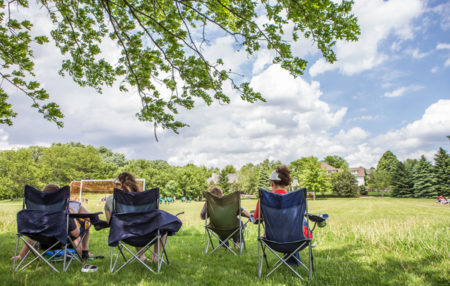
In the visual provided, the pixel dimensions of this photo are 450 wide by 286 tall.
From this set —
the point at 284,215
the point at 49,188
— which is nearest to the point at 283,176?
the point at 284,215

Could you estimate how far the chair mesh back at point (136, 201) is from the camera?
11.0 feet

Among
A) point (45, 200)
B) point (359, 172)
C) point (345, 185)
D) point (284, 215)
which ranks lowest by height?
point (345, 185)

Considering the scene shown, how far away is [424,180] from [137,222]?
51284 mm

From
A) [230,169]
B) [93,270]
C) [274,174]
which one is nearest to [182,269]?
[93,270]

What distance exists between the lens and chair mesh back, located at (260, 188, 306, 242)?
3148 millimetres

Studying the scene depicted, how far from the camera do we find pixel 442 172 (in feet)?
131

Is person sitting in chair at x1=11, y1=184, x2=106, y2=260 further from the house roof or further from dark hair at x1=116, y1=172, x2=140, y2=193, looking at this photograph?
the house roof

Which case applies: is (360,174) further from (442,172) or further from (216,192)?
(216,192)

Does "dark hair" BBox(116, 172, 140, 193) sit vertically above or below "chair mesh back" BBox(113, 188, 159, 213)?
above

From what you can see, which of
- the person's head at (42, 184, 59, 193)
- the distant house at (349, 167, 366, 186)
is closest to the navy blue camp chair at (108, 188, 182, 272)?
the person's head at (42, 184, 59, 193)

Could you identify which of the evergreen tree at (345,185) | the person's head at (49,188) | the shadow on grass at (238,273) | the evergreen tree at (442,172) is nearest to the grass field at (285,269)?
the shadow on grass at (238,273)

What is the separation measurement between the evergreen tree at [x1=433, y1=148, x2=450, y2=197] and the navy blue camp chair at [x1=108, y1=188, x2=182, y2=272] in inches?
1902

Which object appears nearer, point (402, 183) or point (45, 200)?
point (45, 200)

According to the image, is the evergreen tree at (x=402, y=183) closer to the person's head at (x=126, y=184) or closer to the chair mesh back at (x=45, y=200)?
the person's head at (x=126, y=184)
